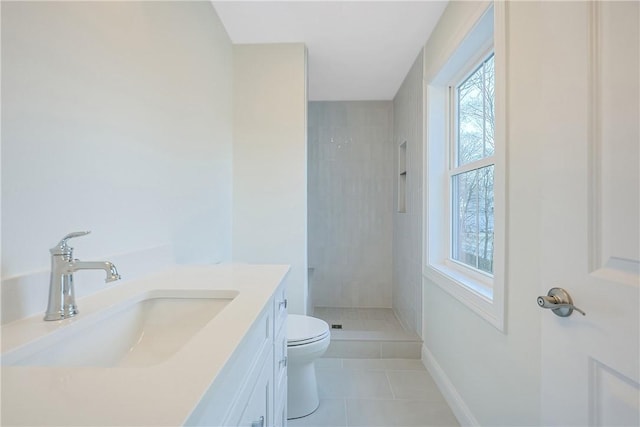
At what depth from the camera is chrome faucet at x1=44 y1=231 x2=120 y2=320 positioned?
686 millimetres

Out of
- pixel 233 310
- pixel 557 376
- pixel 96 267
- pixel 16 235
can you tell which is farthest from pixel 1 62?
pixel 557 376

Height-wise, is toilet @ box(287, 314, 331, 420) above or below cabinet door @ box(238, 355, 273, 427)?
below

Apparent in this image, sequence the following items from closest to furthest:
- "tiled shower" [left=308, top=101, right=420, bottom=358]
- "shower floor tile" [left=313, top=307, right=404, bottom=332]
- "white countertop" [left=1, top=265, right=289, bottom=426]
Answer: "white countertop" [left=1, top=265, right=289, bottom=426], "shower floor tile" [left=313, top=307, right=404, bottom=332], "tiled shower" [left=308, top=101, right=420, bottom=358]

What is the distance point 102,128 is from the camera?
931mm

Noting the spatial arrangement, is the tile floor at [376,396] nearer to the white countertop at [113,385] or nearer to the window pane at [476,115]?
the white countertop at [113,385]

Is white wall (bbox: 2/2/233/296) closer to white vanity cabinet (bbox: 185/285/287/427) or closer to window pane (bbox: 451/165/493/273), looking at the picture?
white vanity cabinet (bbox: 185/285/287/427)

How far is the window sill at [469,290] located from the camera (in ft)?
4.11

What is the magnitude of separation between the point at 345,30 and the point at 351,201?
1.73 meters

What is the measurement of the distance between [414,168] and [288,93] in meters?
1.17

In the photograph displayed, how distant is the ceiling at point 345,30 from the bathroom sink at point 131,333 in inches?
69.9

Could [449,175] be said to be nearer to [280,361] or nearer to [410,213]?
[410,213]

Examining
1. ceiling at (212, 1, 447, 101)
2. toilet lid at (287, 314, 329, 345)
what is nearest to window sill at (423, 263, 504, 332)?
toilet lid at (287, 314, 329, 345)

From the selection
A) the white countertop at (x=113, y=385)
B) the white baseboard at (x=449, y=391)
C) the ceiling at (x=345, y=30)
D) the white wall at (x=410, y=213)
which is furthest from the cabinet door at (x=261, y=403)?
the ceiling at (x=345, y=30)

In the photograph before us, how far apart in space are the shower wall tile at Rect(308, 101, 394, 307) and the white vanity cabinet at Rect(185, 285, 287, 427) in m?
2.14
